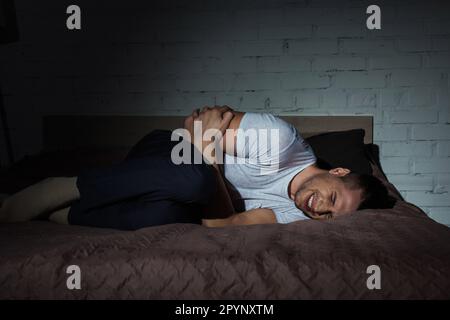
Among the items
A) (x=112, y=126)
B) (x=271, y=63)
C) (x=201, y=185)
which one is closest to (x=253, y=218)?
(x=201, y=185)

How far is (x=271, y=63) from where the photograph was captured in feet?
8.07

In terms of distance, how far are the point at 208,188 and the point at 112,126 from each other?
1377 millimetres

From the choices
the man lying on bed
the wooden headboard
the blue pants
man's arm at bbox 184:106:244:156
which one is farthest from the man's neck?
the wooden headboard

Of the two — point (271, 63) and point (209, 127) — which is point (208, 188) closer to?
point (209, 127)

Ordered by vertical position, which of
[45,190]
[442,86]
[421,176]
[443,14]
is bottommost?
[421,176]

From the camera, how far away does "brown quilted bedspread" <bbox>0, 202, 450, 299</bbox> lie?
84 centimetres

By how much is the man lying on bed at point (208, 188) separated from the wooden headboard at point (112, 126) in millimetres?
769

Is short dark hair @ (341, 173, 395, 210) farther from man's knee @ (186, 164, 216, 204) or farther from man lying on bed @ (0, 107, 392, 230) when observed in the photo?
man's knee @ (186, 164, 216, 204)

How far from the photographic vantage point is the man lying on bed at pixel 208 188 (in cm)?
128
